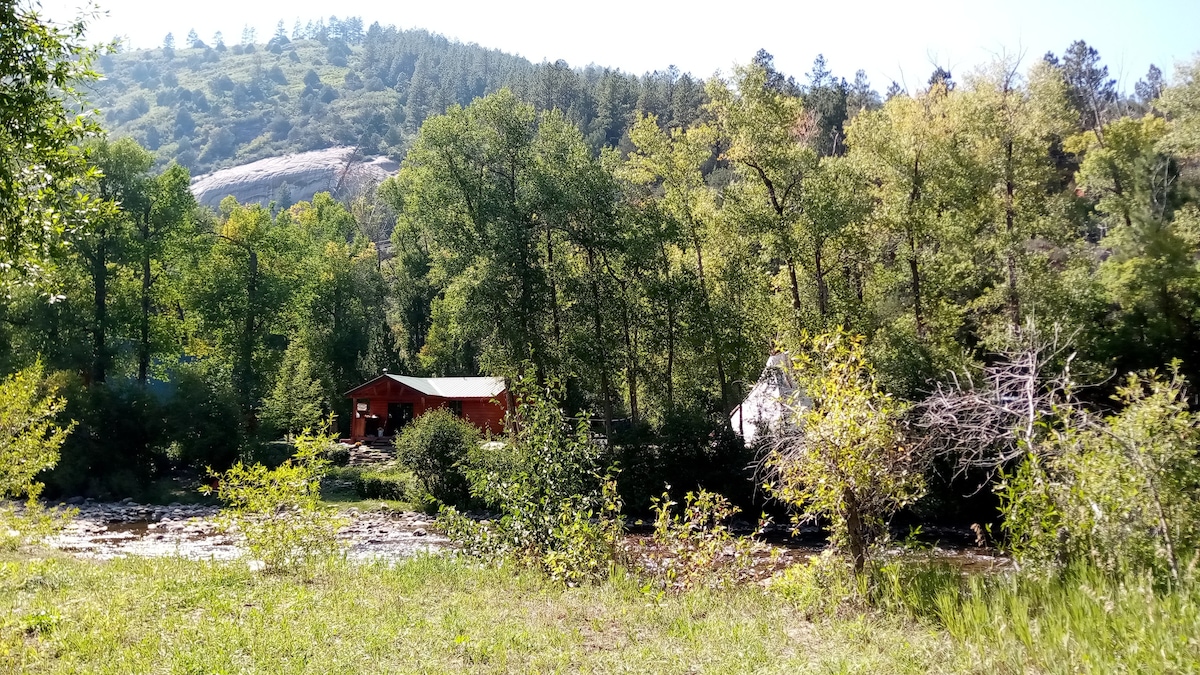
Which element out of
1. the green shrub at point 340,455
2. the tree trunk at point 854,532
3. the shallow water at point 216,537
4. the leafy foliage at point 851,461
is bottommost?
the shallow water at point 216,537

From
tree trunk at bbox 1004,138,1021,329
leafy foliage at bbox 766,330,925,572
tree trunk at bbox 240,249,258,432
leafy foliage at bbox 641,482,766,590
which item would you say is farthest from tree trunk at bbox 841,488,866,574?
tree trunk at bbox 240,249,258,432

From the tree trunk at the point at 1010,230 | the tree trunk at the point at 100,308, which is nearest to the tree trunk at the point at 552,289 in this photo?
the tree trunk at the point at 1010,230

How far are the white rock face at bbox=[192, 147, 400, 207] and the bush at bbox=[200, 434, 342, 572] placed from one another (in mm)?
137507

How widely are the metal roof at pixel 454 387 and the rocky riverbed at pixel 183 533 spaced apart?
14.1 meters

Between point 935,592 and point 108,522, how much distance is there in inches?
996

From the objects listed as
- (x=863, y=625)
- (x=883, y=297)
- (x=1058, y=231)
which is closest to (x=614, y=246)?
(x=883, y=297)

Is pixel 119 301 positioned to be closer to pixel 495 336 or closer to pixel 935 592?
pixel 495 336

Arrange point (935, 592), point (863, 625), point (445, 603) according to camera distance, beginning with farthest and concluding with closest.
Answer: point (445, 603)
point (935, 592)
point (863, 625)

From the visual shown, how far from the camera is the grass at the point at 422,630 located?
5320 millimetres

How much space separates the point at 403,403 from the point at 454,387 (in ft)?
9.76

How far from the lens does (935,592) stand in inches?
252

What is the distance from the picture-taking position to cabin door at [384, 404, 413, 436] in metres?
41.3

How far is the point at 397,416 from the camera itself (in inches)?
1655

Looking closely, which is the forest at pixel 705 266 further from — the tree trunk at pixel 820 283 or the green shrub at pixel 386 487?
the green shrub at pixel 386 487
